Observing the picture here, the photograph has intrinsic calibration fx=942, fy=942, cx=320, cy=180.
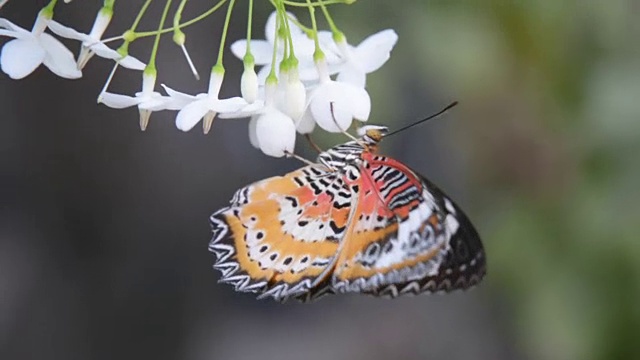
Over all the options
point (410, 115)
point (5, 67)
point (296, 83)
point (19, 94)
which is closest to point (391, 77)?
point (410, 115)

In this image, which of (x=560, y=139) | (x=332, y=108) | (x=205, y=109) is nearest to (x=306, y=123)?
(x=332, y=108)

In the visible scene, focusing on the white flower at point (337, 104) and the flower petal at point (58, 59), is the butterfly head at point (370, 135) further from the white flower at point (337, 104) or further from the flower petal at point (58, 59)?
the flower petal at point (58, 59)

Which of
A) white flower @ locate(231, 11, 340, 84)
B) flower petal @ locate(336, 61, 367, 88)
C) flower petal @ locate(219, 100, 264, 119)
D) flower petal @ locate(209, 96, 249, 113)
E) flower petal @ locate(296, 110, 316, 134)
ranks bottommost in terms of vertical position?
flower petal @ locate(296, 110, 316, 134)

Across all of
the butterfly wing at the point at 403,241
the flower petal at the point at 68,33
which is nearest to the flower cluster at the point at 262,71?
the flower petal at the point at 68,33

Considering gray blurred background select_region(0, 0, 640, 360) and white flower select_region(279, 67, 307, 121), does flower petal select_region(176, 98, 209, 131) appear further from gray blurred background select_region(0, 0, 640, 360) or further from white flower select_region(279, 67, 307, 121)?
gray blurred background select_region(0, 0, 640, 360)

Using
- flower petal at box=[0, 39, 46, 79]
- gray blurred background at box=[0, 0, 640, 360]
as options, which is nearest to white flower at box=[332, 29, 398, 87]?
flower petal at box=[0, 39, 46, 79]

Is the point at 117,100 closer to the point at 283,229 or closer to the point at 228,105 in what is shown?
the point at 228,105
